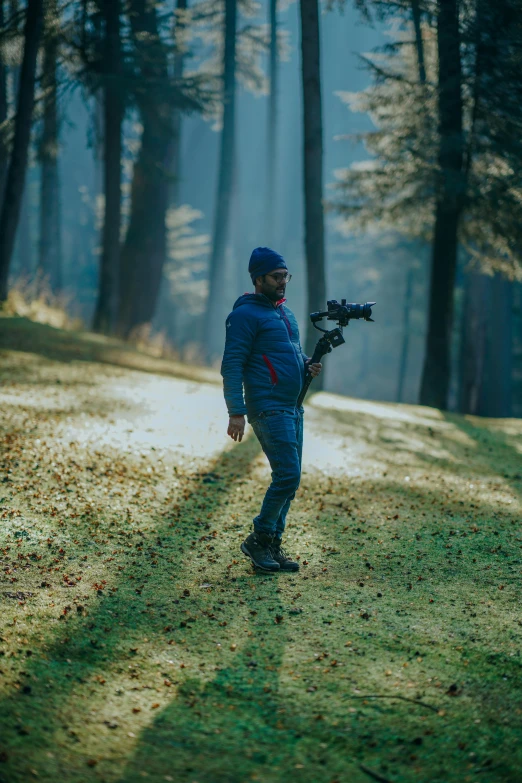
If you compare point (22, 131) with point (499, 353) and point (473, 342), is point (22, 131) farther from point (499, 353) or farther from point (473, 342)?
point (499, 353)

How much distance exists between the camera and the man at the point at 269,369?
4578mm

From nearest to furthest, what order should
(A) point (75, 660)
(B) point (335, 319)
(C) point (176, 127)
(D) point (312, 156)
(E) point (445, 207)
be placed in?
(A) point (75, 660) → (B) point (335, 319) → (E) point (445, 207) → (D) point (312, 156) → (C) point (176, 127)

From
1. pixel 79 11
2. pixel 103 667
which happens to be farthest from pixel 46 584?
pixel 79 11

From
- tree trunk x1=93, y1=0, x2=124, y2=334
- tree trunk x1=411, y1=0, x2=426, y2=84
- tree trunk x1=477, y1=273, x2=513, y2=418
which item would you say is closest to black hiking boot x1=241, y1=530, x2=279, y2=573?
tree trunk x1=93, y1=0, x2=124, y2=334

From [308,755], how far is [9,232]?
13.5 meters

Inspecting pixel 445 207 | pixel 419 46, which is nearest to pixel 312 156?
pixel 445 207

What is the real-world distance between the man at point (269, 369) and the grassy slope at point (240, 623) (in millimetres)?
845

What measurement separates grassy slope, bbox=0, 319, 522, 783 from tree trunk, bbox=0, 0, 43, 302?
7603mm

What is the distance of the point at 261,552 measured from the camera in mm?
4926

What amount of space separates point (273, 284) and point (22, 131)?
1146 centimetres

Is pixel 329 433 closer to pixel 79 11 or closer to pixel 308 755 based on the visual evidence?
pixel 308 755

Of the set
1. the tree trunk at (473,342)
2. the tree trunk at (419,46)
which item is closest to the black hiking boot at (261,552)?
the tree trunk at (419,46)

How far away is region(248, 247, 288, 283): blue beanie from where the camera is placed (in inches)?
183

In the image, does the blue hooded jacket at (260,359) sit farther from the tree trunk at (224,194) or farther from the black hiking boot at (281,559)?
the tree trunk at (224,194)
